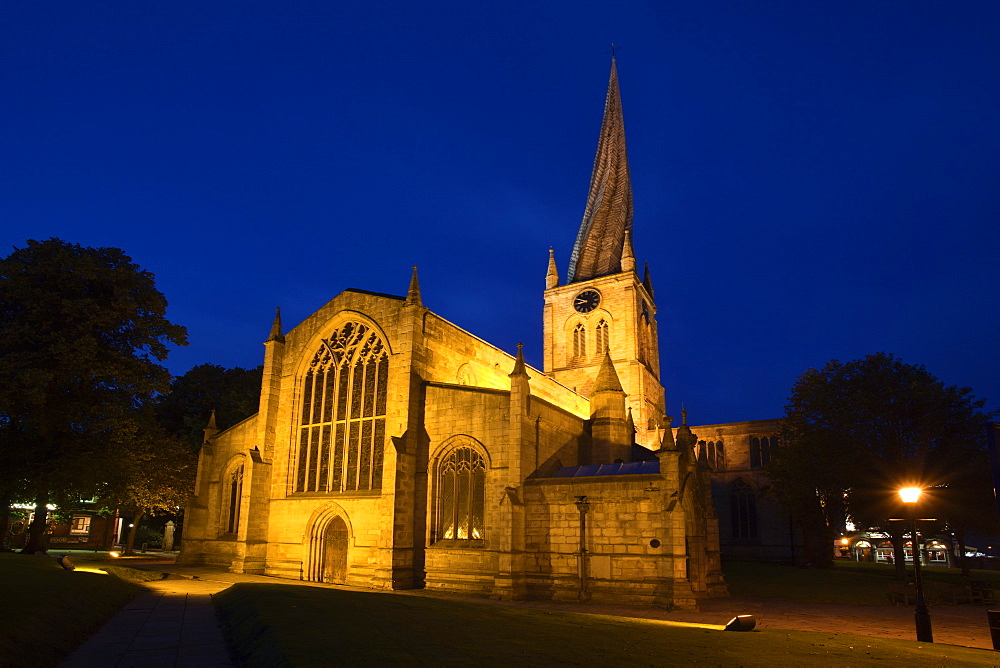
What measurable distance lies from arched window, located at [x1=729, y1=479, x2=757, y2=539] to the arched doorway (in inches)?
1314

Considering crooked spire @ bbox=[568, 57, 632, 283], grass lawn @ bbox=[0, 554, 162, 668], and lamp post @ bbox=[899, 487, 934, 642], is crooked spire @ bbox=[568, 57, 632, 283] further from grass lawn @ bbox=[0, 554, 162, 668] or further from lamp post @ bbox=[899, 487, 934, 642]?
grass lawn @ bbox=[0, 554, 162, 668]

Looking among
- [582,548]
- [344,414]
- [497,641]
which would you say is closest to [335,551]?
[344,414]

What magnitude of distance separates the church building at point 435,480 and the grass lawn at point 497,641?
6358 mm

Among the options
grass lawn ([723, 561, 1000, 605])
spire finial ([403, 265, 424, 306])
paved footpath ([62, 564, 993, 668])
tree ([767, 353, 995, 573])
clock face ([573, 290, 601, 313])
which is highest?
clock face ([573, 290, 601, 313])

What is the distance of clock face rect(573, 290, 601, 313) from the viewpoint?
6078 cm

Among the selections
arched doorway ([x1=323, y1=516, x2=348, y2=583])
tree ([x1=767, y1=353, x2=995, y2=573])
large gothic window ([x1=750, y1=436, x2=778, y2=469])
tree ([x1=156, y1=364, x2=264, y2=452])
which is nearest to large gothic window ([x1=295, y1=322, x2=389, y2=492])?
arched doorway ([x1=323, y1=516, x2=348, y2=583])

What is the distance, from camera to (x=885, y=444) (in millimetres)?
33719

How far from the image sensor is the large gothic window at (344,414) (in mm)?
29812

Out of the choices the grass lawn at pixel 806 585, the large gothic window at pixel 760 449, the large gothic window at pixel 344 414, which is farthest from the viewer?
the large gothic window at pixel 760 449

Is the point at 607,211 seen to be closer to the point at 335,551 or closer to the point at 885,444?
the point at 885,444

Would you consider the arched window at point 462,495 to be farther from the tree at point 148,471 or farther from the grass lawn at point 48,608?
the tree at point 148,471

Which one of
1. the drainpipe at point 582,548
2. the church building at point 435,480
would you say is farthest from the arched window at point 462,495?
the drainpipe at point 582,548

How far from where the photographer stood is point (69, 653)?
1204 cm

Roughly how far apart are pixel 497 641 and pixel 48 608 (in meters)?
9.50
